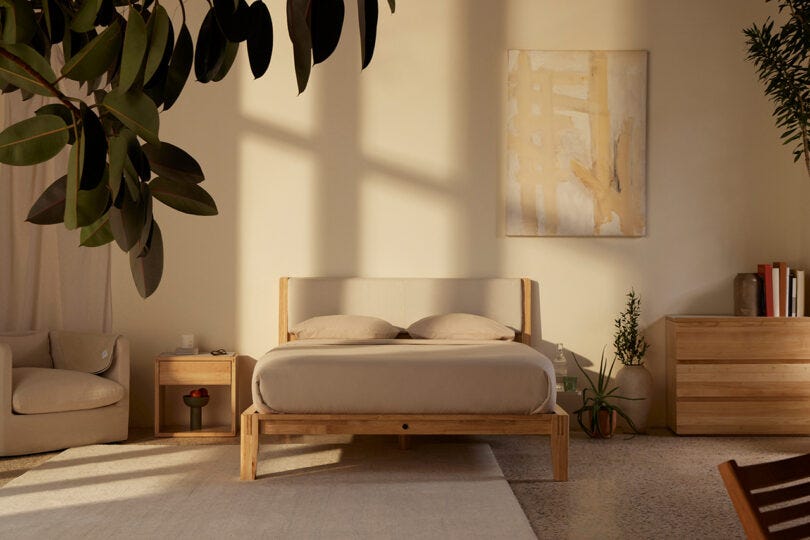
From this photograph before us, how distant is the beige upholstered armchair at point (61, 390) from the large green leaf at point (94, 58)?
4166 millimetres

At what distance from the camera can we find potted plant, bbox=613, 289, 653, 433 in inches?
194

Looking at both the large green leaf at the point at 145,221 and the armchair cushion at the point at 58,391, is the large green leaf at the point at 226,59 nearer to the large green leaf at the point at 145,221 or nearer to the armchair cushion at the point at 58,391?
the large green leaf at the point at 145,221

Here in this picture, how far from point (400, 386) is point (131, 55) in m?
3.39

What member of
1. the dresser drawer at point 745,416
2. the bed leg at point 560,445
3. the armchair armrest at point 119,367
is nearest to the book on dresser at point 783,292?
the dresser drawer at point 745,416

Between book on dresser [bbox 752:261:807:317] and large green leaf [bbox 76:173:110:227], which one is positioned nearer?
large green leaf [bbox 76:173:110:227]

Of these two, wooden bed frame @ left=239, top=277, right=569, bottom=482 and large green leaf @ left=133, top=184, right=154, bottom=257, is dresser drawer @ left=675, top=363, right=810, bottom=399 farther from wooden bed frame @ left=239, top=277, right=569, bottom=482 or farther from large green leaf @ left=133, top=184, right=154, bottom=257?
large green leaf @ left=133, top=184, right=154, bottom=257

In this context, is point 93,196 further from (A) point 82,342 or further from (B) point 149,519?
(A) point 82,342

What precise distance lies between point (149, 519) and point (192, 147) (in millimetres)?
2654

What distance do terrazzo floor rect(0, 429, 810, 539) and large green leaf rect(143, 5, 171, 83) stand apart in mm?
2918

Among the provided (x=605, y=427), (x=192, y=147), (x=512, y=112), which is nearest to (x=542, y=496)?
(x=605, y=427)

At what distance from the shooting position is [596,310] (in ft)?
17.1

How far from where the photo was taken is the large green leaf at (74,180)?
422 millimetres

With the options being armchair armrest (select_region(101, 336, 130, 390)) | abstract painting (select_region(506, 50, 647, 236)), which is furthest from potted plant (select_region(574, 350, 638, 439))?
armchair armrest (select_region(101, 336, 130, 390))

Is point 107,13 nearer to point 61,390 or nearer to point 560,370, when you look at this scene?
point 61,390
